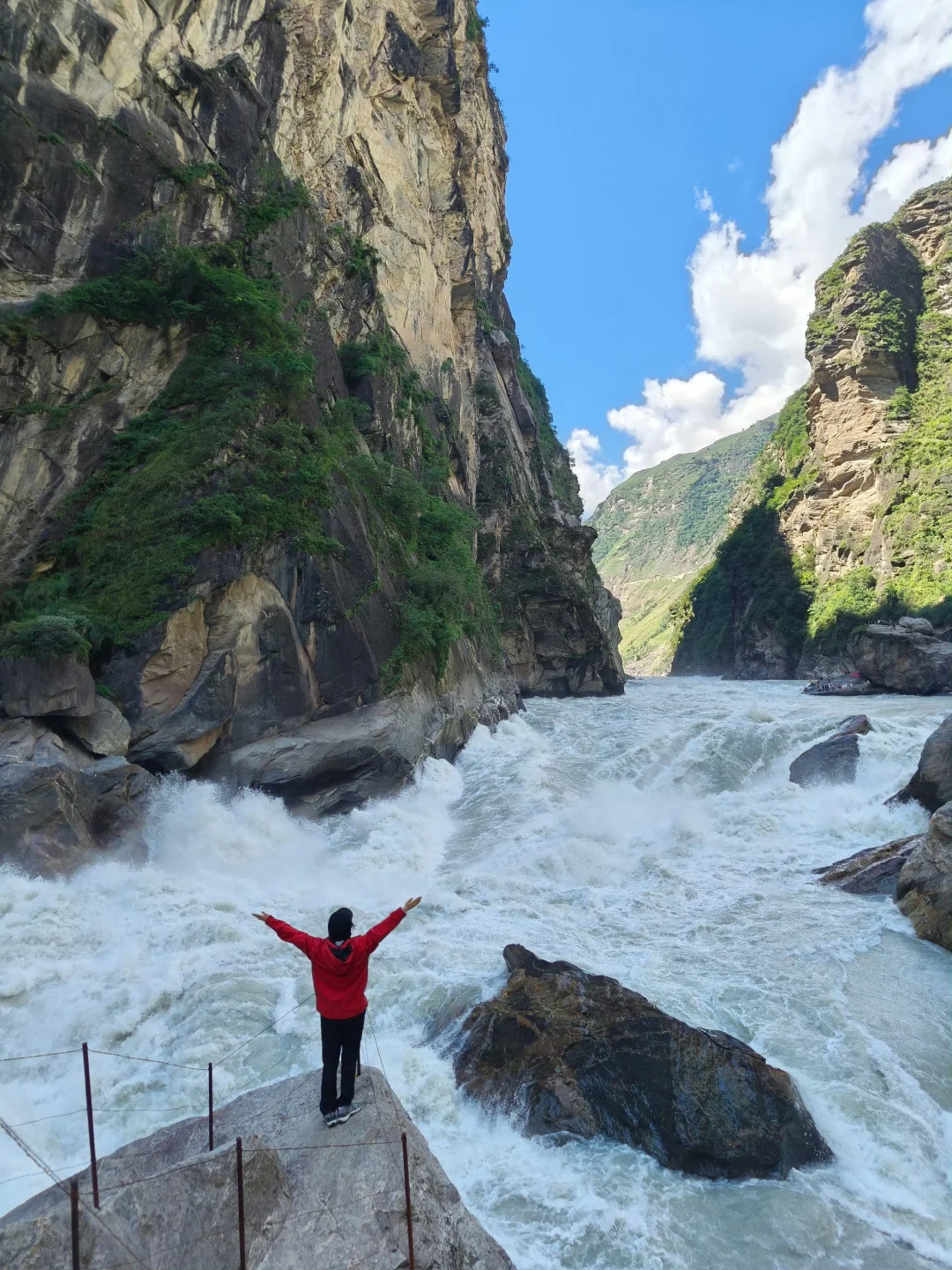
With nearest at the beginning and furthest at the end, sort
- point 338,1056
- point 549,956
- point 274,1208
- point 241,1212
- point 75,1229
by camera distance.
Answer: point 75,1229, point 241,1212, point 274,1208, point 338,1056, point 549,956

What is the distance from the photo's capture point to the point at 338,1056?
4.30 meters

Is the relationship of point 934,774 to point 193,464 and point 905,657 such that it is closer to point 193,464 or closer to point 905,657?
point 193,464

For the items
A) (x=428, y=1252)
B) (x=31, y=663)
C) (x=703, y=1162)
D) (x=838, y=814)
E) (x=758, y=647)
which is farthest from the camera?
(x=758, y=647)

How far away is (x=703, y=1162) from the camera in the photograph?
205 inches

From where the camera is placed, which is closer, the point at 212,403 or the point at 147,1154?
the point at 147,1154

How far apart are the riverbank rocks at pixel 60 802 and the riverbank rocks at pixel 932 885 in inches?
428

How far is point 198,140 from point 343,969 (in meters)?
18.5

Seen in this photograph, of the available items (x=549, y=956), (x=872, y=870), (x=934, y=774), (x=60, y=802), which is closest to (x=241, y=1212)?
(x=549, y=956)

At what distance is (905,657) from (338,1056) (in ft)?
121

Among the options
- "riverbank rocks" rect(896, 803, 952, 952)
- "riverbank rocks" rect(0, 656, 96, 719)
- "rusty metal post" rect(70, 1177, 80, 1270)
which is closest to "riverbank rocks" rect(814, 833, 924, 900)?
"riverbank rocks" rect(896, 803, 952, 952)

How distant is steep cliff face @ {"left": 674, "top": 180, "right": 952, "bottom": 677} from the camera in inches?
1914

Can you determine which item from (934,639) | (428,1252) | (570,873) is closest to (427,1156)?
(428,1252)

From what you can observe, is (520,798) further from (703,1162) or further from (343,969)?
(343,969)

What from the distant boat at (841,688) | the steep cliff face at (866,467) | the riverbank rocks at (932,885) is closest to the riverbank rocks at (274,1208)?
the riverbank rocks at (932,885)
